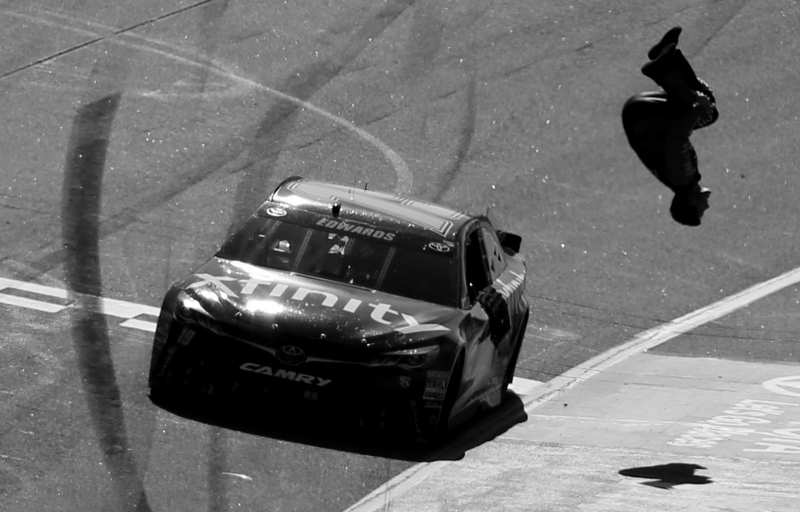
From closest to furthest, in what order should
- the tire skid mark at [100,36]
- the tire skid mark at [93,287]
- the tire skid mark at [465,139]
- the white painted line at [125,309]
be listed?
the tire skid mark at [93,287] < the white painted line at [125,309] < the tire skid mark at [465,139] < the tire skid mark at [100,36]

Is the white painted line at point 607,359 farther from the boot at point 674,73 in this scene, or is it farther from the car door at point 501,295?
the boot at point 674,73

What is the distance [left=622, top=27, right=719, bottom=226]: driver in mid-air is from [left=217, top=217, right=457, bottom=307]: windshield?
1559 mm

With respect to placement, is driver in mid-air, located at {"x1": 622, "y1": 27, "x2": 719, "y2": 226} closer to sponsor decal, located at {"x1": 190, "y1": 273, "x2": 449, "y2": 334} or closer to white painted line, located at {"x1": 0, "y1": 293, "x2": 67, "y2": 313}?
sponsor decal, located at {"x1": 190, "y1": 273, "x2": 449, "y2": 334}

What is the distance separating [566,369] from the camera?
1186cm

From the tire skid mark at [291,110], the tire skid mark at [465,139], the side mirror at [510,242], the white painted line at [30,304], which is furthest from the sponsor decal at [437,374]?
the tire skid mark at [465,139]

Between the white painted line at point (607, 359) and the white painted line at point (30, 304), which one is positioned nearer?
the white painted line at point (607, 359)

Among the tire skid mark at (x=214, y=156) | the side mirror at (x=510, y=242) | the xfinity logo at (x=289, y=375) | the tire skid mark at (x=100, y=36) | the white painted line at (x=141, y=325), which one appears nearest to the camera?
the xfinity logo at (x=289, y=375)

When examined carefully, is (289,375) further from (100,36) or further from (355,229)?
(100,36)

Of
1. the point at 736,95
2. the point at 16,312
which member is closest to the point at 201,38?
the point at 736,95

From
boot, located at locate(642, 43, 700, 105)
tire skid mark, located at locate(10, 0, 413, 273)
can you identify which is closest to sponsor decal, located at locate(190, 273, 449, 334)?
boot, located at locate(642, 43, 700, 105)

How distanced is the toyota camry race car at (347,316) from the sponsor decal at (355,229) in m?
0.01

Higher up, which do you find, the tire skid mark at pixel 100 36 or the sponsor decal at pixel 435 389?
the sponsor decal at pixel 435 389

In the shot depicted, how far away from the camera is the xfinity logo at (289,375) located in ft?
28.0

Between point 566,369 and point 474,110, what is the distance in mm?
6130
